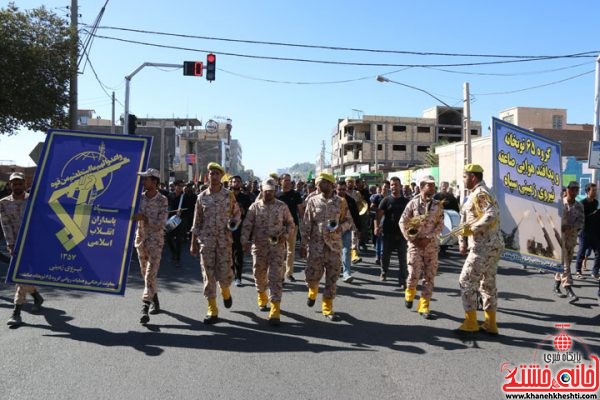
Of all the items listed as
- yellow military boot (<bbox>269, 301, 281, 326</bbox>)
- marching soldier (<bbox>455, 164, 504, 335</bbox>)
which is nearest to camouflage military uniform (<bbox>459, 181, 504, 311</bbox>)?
marching soldier (<bbox>455, 164, 504, 335</bbox>)

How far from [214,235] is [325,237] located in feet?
4.86

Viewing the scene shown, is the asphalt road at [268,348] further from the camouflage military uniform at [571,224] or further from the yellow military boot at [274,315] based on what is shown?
the camouflage military uniform at [571,224]

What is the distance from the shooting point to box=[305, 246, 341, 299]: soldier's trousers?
21.7 feet

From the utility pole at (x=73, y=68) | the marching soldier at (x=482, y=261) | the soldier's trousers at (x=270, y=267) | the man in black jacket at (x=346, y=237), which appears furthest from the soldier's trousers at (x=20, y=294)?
the utility pole at (x=73, y=68)

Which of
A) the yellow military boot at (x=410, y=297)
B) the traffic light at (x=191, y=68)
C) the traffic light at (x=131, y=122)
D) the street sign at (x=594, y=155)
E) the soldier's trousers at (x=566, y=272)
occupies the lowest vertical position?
the yellow military boot at (x=410, y=297)

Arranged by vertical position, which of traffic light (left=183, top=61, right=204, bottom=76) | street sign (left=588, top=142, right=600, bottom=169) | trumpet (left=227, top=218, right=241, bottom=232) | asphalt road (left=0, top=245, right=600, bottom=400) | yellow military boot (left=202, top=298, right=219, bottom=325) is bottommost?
asphalt road (left=0, top=245, right=600, bottom=400)

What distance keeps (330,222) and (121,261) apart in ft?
8.94

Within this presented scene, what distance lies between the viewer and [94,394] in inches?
159

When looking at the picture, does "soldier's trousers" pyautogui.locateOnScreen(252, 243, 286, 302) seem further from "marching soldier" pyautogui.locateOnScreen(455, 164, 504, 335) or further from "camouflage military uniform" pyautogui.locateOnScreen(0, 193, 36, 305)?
"camouflage military uniform" pyautogui.locateOnScreen(0, 193, 36, 305)

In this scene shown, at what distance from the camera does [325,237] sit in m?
6.66

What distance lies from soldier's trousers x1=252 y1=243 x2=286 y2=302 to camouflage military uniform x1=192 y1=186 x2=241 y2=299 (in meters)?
0.44

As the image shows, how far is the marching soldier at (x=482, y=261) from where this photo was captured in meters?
5.77

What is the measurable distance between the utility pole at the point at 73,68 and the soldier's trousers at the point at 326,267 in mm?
12583

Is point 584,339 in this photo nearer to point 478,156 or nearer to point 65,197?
point 65,197
